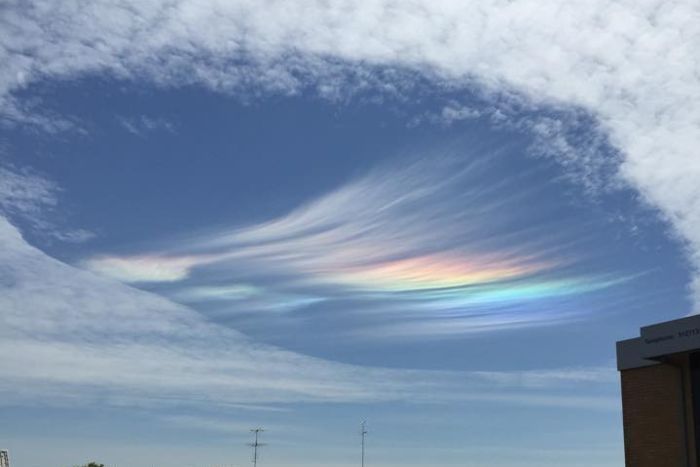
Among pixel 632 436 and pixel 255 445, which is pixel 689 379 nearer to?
pixel 632 436

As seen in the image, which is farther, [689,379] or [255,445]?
[255,445]

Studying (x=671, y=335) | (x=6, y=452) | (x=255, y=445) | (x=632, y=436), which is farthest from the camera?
(x=255, y=445)

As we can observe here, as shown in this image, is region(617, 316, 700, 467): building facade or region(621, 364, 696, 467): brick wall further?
region(621, 364, 696, 467): brick wall

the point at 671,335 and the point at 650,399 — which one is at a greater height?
the point at 671,335

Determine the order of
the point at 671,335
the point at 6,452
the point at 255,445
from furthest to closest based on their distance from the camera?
the point at 255,445
the point at 6,452
the point at 671,335

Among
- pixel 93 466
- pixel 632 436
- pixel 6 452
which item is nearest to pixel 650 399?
pixel 632 436

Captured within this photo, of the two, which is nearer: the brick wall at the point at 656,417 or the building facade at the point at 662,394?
the building facade at the point at 662,394

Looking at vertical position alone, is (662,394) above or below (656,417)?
above
